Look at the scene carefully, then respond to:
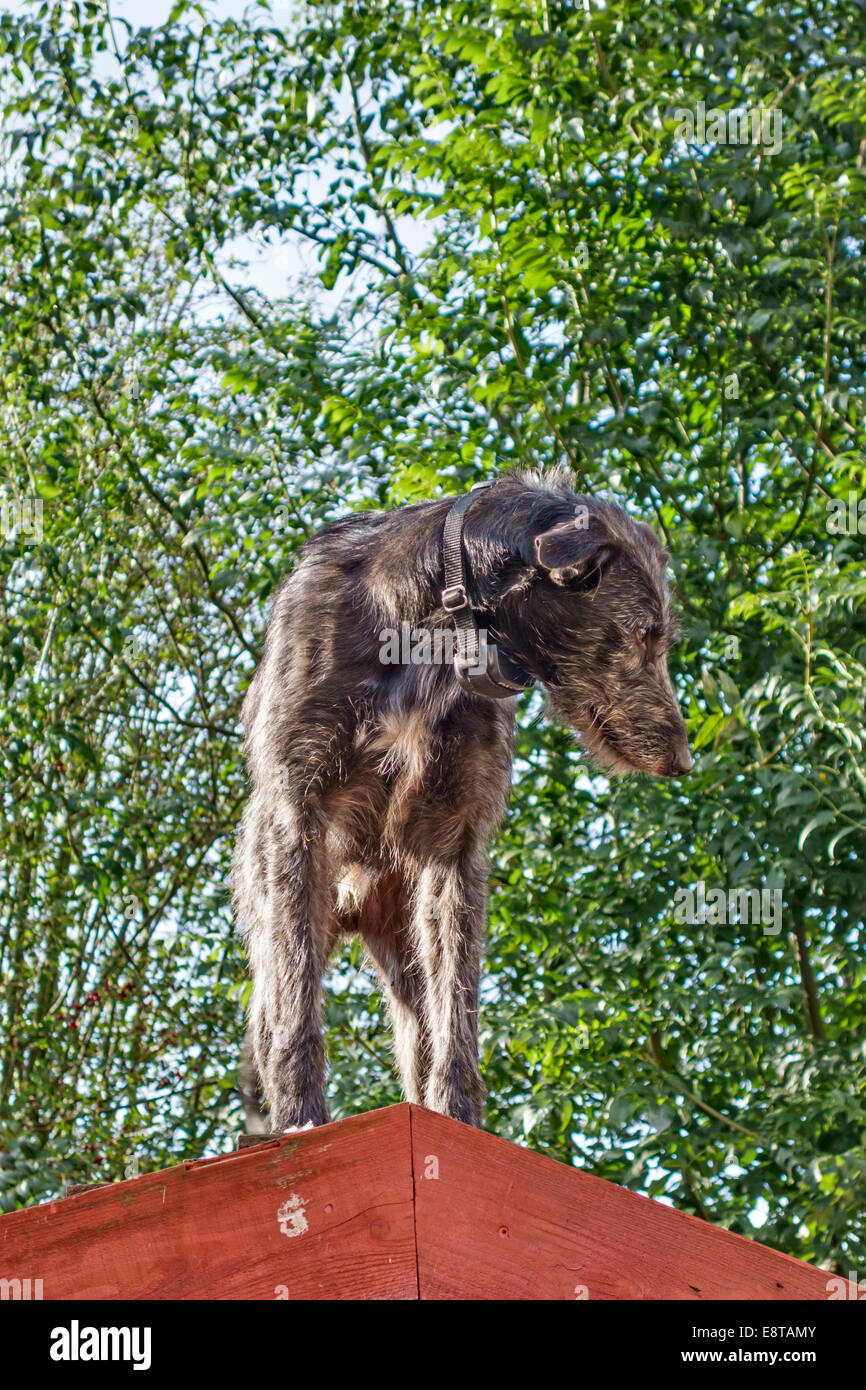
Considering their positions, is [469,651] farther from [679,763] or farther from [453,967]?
[453,967]

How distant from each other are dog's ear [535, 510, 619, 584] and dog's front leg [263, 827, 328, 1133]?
2.64ft

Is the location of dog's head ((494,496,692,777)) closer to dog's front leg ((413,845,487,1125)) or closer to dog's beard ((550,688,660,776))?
dog's beard ((550,688,660,776))

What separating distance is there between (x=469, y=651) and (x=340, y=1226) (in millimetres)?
1242

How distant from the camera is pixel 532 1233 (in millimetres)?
2596

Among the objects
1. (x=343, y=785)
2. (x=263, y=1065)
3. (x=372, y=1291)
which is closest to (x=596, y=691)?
(x=343, y=785)

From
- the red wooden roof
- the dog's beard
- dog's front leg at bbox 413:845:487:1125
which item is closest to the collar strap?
the dog's beard

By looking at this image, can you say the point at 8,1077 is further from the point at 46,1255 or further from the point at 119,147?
the point at 46,1255

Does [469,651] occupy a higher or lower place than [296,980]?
higher

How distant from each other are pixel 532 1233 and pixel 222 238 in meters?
7.44

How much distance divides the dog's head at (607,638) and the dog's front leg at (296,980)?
67 centimetres

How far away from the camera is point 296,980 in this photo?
326cm

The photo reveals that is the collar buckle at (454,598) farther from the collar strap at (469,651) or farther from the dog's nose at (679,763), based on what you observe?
the dog's nose at (679,763)

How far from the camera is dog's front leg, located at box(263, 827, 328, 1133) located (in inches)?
125

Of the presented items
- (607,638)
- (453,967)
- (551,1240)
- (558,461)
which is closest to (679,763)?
(607,638)
